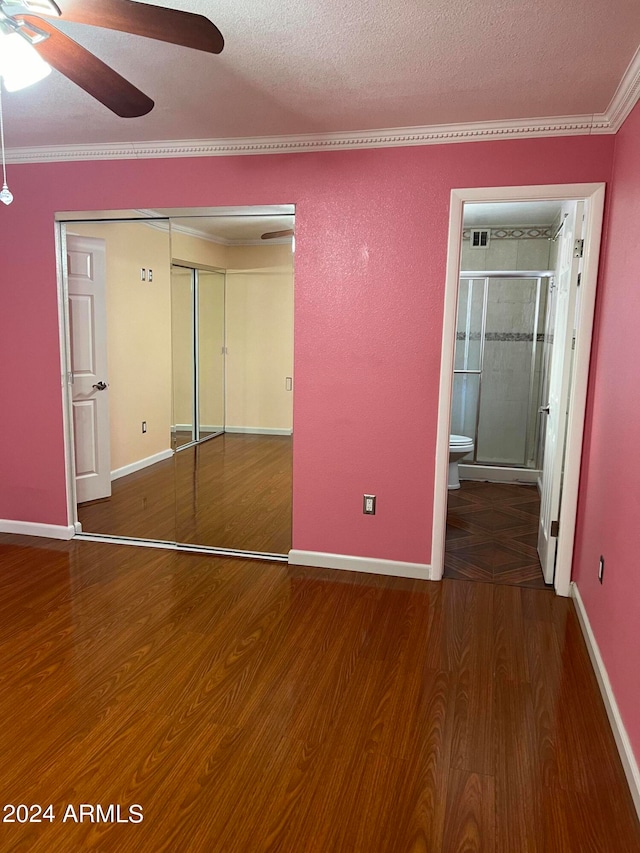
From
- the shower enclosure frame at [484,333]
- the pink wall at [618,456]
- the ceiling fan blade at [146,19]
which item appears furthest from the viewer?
the shower enclosure frame at [484,333]

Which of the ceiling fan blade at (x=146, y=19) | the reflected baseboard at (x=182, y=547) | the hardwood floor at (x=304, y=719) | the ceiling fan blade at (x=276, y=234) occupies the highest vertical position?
the ceiling fan blade at (x=146, y=19)

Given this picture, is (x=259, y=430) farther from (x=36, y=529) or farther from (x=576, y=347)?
(x=576, y=347)

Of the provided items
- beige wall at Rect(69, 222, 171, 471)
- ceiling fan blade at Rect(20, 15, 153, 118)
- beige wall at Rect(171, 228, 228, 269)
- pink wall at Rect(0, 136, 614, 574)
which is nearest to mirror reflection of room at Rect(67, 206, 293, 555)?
beige wall at Rect(171, 228, 228, 269)

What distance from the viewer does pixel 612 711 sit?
2.23m

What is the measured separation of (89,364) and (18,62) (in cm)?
298

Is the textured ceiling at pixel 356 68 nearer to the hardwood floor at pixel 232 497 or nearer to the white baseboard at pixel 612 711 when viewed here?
the hardwood floor at pixel 232 497

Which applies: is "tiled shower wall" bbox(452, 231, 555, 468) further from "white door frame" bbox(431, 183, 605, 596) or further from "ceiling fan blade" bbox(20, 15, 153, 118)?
"ceiling fan blade" bbox(20, 15, 153, 118)

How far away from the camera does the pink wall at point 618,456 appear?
2.14 metres

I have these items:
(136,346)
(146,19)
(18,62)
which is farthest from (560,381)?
(136,346)

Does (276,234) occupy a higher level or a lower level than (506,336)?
higher

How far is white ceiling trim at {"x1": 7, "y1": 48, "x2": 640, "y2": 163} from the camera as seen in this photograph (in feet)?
9.54

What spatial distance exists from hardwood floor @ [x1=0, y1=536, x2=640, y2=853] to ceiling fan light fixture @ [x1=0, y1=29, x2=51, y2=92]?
212 cm

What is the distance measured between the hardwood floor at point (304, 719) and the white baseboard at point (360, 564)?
0.14 metres

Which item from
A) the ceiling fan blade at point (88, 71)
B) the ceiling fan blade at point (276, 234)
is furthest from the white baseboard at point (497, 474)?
the ceiling fan blade at point (88, 71)
